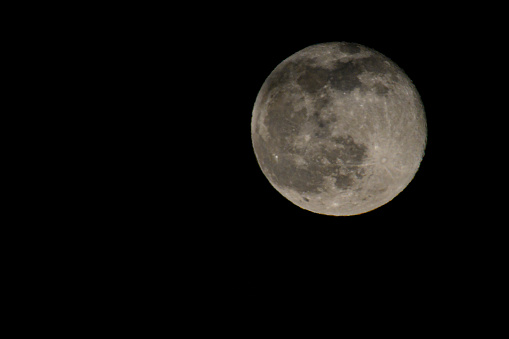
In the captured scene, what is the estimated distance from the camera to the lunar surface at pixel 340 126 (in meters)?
3.10

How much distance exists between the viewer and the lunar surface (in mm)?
3102

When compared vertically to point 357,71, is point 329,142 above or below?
below

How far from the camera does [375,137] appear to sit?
3.11 m

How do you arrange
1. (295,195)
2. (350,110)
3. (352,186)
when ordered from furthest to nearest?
(295,195), (352,186), (350,110)

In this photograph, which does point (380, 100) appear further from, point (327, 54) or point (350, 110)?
point (327, 54)

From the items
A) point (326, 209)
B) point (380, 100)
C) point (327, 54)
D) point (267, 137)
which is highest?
point (327, 54)

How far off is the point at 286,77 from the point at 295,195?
103 centimetres

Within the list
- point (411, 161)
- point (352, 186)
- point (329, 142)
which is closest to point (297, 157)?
point (329, 142)

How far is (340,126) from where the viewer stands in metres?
3.08

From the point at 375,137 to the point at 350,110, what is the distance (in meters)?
0.29

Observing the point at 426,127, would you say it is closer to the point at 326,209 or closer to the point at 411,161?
the point at 411,161

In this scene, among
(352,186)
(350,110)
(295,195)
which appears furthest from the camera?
(295,195)

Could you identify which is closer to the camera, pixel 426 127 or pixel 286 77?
pixel 286 77

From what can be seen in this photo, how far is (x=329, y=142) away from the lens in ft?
10.2
